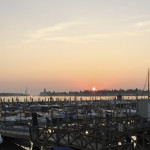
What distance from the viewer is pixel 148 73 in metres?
50.3

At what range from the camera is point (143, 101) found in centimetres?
2775

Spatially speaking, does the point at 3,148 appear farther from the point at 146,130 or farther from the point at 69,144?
the point at 146,130

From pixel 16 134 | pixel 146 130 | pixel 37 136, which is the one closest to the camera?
pixel 37 136

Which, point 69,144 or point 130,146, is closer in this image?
point 130,146

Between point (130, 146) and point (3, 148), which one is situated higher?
point (130, 146)

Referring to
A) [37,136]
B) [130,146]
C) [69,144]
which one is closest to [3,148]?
[37,136]

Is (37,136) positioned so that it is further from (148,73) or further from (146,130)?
(148,73)

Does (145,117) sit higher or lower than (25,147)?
higher

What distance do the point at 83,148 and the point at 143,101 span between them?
44.5ft

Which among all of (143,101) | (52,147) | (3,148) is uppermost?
(143,101)

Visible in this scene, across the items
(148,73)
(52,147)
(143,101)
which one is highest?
(148,73)

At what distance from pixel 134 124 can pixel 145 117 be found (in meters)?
3.41

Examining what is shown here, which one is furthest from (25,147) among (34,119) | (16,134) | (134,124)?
(134,124)

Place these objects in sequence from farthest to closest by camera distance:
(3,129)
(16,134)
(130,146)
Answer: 1. (3,129)
2. (16,134)
3. (130,146)
